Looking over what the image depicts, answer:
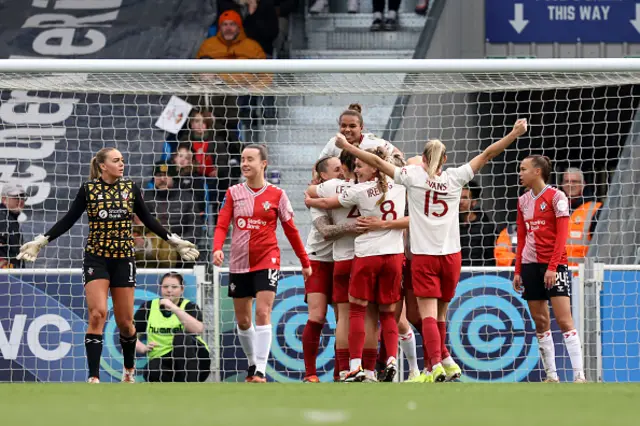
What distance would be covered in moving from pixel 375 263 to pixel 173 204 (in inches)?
150

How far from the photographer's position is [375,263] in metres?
8.69

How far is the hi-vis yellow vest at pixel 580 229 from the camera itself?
464 inches

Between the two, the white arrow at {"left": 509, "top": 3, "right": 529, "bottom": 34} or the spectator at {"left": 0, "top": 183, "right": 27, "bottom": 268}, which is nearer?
the spectator at {"left": 0, "top": 183, "right": 27, "bottom": 268}

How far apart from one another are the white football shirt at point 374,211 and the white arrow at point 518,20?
7900 millimetres

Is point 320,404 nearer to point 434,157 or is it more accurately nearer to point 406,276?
point 434,157

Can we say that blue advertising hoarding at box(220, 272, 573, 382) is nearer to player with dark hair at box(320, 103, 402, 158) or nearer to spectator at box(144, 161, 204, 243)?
spectator at box(144, 161, 204, 243)

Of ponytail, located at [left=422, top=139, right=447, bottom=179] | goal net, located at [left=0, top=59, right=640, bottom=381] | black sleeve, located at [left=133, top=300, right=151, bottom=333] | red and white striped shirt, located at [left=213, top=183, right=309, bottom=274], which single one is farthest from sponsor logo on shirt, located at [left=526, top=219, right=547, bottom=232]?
black sleeve, located at [left=133, top=300, right=151, bottom=333]

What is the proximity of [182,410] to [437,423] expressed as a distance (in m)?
1.24

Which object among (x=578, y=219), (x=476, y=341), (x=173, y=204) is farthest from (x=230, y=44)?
(x=476, y=341)

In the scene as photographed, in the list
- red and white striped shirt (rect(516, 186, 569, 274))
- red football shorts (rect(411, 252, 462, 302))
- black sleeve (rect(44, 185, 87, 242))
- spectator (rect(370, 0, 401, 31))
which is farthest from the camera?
spectator (rect(370, 0, 401, 31))

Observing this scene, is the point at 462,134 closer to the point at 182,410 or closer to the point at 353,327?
the point at 353,327

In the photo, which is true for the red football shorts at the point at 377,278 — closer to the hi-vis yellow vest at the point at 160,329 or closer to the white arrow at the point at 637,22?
the hi-vis yellow vest at the point at 160,329

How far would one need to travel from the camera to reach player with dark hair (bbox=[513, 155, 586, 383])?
967 centimetres

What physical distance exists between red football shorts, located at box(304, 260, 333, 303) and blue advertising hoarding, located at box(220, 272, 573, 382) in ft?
4.39
